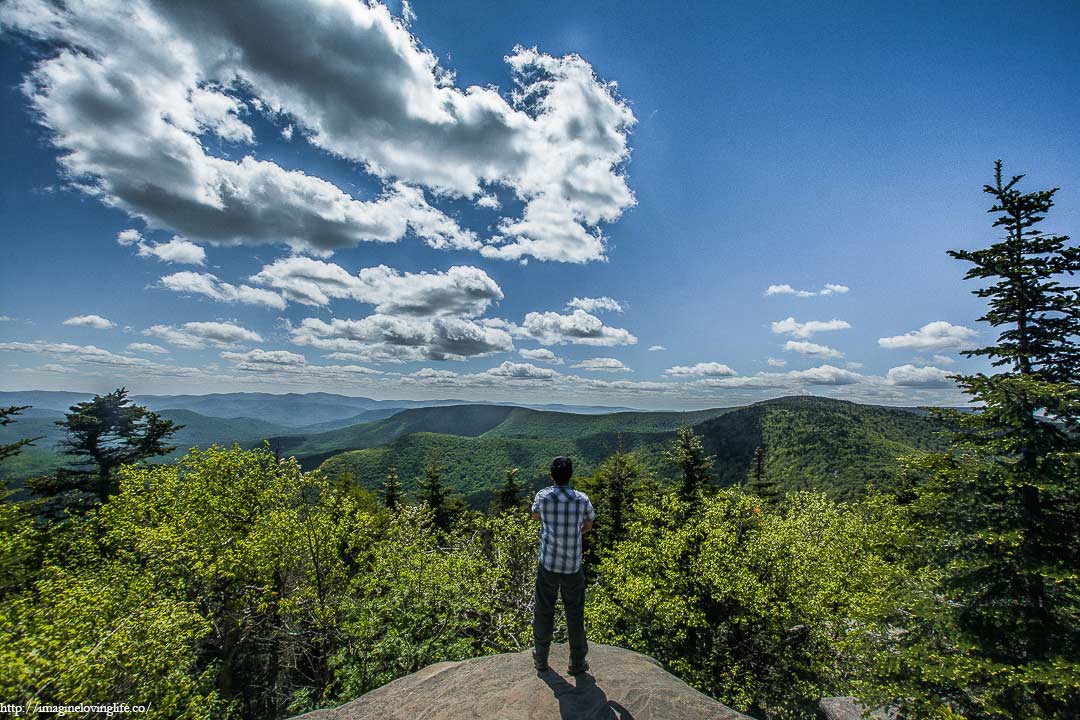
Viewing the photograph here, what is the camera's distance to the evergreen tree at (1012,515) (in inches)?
323

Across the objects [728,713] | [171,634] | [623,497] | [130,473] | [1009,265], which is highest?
[1009,265]

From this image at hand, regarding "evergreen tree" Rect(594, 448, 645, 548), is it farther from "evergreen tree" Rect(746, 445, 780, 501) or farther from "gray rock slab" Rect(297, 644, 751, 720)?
"gray rock slab" Rect(297, 644, 751, 720)

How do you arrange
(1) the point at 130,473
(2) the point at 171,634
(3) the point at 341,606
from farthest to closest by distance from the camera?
(1) the point at 130,473, (3) the point at 341,606, (2) the point at 171,634

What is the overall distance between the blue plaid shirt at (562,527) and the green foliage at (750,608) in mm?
11109

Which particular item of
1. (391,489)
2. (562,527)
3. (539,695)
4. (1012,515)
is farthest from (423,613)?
(391,489)

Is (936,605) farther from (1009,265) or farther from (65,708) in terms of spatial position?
(65,708)

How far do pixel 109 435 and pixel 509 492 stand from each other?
33.5 metres

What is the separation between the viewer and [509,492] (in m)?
45.1

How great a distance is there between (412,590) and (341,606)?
2607mm

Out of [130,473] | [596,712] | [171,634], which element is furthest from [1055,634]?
[130,473]

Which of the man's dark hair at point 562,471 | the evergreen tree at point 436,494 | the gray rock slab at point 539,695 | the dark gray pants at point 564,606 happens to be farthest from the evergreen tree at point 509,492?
the man's dark hair at point 562,471

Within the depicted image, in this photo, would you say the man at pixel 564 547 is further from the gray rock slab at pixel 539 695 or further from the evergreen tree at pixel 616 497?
the evergreen tree at pixel 616 497

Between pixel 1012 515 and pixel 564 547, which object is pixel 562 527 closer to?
pixel 564 547

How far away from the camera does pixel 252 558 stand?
1552 centimetres
